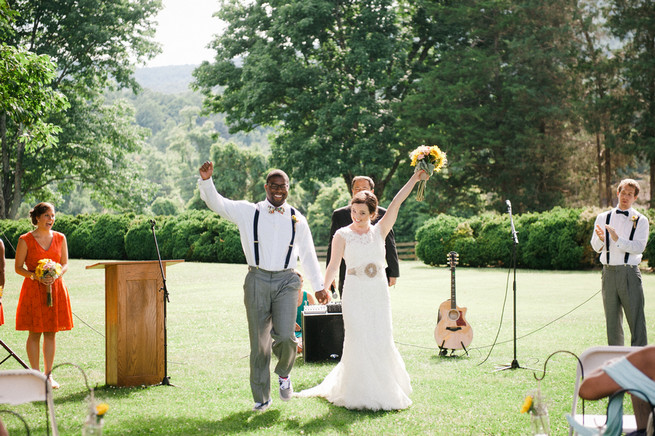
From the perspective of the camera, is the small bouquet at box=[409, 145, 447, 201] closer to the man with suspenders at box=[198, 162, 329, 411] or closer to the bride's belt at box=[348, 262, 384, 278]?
the bride's belt at box=[348, 262, 384, 278]

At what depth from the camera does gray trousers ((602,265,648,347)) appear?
26.5 feet

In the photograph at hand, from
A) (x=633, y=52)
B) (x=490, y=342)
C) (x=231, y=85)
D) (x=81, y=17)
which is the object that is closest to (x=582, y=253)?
(x=633, y=52)

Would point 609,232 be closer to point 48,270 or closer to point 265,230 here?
point 265,230

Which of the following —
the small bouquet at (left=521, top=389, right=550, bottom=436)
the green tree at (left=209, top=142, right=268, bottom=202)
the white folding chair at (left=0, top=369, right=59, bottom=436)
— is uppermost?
the green tree at (left=209, top=142, right=268, bottom=202)

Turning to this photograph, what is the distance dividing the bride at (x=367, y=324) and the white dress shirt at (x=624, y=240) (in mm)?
2897

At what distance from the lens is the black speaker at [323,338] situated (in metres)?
8.91

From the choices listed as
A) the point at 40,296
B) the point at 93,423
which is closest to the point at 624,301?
the point at 93,423

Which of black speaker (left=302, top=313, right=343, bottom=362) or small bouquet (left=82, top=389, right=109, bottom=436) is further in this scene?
black speaker (left=302, top=313, right=343, bottom=362)

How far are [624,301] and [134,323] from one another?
19.2 feet

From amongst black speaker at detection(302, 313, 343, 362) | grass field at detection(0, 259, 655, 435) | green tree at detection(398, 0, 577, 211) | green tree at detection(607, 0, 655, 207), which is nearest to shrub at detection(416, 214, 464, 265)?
green tree at detection(398, 0, 577, 211)

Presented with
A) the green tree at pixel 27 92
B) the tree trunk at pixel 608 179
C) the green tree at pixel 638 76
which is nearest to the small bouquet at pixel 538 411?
the green tree at pixel 27 92

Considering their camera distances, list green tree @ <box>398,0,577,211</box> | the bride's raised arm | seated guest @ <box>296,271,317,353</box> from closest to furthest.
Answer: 1. the bride's raised arm
2. seated guest @ <box>296,271,317,353</box>
3. green tree @ <box>398,0,577,211</box>

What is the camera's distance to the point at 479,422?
6.04 meters

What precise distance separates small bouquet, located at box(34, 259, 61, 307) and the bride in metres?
A: 3.22
